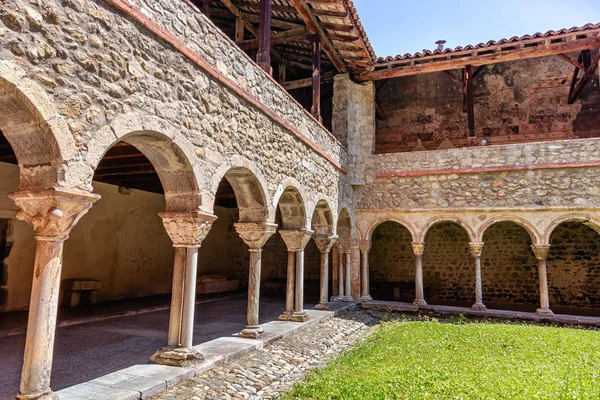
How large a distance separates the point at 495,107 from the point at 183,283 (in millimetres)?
12630

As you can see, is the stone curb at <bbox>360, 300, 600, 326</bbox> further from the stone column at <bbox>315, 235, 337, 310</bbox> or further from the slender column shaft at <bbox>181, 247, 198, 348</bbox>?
the slender column shaft at <bbox>181, 247, 198, 348</bbox>

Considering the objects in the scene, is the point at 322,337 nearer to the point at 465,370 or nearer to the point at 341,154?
the point at 465,370

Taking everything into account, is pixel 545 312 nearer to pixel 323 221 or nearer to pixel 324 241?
pixel 324 241

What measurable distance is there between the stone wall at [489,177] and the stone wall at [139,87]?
193 inches

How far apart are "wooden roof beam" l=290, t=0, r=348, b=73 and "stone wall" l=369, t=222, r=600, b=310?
5.80 metres

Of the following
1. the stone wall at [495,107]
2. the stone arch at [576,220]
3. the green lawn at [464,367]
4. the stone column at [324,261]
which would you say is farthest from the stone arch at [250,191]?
the stone wall at [495,107]

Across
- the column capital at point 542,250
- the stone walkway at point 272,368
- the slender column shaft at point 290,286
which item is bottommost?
the stone walkway at point 272,368

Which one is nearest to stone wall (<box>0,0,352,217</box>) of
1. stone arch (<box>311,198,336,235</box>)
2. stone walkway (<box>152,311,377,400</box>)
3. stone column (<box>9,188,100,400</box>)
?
stone column (<box>9,188,100,400</box>)

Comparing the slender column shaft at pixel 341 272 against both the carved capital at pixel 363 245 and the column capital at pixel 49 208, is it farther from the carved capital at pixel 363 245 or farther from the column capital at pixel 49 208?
the column capital at pixel 49 208

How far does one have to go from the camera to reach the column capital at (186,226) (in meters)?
4.49

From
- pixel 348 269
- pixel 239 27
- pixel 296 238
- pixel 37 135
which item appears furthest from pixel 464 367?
pixel 239 27

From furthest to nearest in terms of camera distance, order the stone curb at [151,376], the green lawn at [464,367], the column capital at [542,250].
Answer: the column capital at [542,250], the green lawn at [464,367], the stone curb at [151,376]

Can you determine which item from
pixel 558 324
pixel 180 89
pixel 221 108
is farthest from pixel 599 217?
pixel 180 89

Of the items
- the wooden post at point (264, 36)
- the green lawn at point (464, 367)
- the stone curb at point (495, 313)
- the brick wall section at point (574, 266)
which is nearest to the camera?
the green lawn at point (464, 367)
